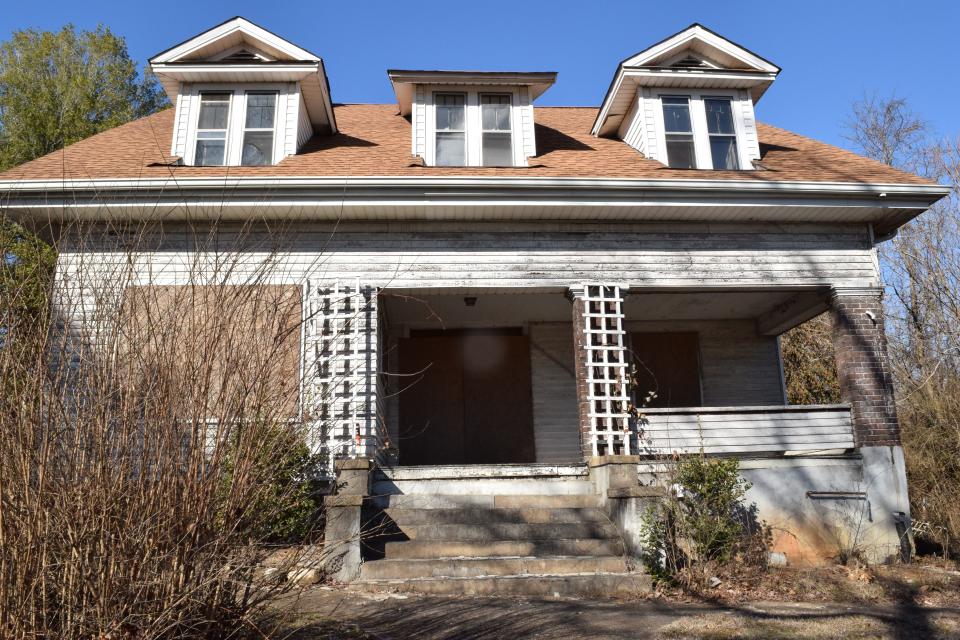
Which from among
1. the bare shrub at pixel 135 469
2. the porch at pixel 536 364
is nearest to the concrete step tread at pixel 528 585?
the bare shrub at pixel 135 469

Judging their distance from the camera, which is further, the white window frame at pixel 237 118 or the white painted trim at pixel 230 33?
the white painted trim at pixel 230 33

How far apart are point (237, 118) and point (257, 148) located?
1.89 feet

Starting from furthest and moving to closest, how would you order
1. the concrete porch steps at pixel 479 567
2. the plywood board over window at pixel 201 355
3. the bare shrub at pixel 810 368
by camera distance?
the bare shrub at pixel 810 368 → the concrete porch steps at pixel 479 567 → the plywood board over window at pixel 201 355

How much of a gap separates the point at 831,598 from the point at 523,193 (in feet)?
19.0

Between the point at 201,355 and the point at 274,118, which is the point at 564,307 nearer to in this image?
the point at 274,118

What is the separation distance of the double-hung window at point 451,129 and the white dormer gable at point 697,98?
2623mm

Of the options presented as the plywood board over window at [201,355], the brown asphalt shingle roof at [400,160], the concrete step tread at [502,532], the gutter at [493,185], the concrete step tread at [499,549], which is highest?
the brown asphalt shingle roof at [400,160]

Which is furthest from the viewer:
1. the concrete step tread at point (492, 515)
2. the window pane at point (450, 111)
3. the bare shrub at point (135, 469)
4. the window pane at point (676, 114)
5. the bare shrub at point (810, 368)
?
the bare shrub at point (810, 368)

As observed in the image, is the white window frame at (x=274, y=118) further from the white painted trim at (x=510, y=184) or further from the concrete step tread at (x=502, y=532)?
the concrete step tread at (x=502, y=532)

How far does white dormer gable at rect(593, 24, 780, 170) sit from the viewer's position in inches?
444

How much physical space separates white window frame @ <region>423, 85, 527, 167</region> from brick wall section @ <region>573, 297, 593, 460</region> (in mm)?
2657

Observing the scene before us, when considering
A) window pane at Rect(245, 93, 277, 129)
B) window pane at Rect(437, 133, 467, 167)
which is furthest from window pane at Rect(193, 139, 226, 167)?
window pane at Rect(437, 133, 467, 167)

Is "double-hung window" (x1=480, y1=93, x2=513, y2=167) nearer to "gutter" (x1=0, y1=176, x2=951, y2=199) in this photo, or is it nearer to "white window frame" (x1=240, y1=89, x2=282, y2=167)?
"gutter" (x1=0, y1=176, x2=951, y2=199)

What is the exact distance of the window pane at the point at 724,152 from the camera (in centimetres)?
1122
